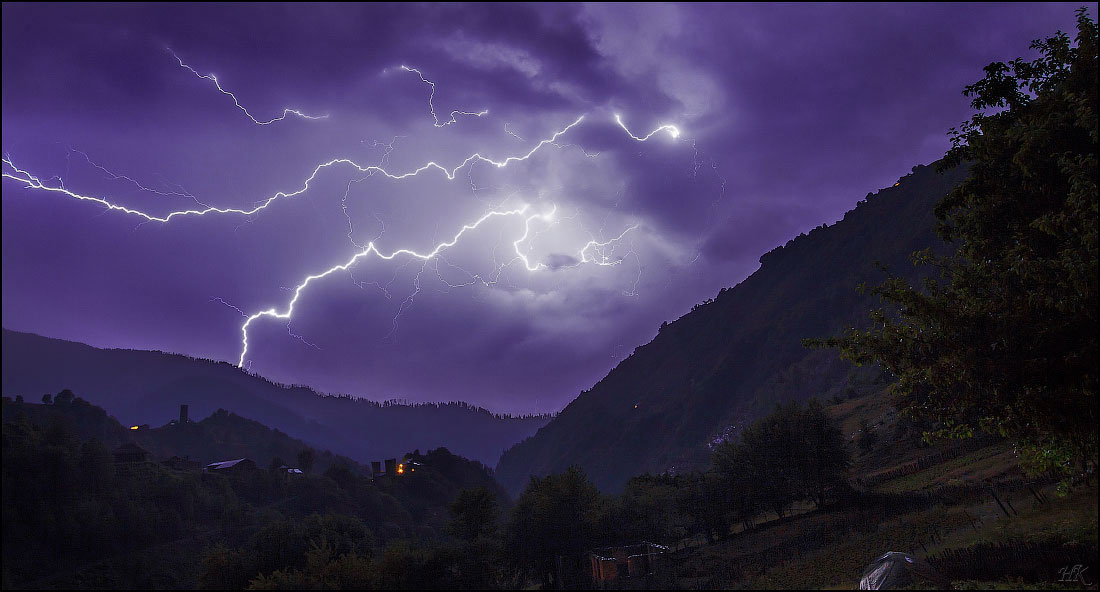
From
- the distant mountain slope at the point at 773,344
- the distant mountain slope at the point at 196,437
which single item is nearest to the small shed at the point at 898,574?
the distant mountain slope at the point at 196,437

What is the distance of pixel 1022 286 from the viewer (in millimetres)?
10984

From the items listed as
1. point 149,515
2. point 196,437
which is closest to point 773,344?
point 149,515

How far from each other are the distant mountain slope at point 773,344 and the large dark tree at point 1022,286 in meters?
98.4

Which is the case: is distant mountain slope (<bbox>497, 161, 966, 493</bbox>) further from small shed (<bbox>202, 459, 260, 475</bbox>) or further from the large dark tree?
the large dark tree

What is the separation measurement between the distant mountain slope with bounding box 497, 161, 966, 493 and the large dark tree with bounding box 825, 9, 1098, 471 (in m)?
98.4

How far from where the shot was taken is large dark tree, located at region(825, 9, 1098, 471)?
9.80m

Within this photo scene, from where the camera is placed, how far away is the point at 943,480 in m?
37.1

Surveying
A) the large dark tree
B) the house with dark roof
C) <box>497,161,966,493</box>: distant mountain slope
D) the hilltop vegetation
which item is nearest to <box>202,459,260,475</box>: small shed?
the hilltop vegetation

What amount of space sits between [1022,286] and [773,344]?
151422 mm

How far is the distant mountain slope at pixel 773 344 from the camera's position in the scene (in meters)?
126

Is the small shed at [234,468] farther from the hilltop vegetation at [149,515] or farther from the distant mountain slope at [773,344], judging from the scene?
the distant mountain slope at [773,344]

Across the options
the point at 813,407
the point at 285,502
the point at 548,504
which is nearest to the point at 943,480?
the point at 813,407

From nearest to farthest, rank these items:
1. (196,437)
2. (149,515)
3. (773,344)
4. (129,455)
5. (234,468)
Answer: (149,515)
(129,455)
(234,468)
(196,437)
(773,344)

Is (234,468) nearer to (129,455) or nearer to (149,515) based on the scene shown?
(129,455)
